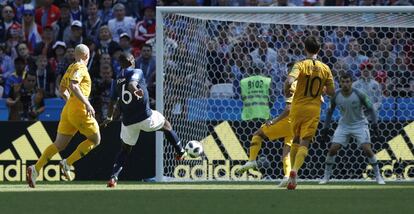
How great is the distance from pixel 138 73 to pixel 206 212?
597 cm

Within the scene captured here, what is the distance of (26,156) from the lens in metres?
19.5

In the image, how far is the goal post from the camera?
62.2 feet

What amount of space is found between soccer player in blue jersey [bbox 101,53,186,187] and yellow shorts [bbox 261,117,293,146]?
1.62 m

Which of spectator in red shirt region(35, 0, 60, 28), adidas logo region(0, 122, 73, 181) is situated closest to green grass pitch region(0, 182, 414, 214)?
adidas logo region(0, 122, 73, 181)

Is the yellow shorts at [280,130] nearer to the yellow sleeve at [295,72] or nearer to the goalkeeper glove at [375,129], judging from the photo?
the goalkeeper glove at [375,129]

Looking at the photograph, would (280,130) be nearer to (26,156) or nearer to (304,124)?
(304,124)

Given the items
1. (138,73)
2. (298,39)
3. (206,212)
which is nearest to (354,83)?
(298,39)

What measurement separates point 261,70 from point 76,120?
4.21 m

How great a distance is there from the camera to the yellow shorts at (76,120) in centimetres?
1647

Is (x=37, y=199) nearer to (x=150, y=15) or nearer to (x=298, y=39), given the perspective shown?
(x=298, y=39)

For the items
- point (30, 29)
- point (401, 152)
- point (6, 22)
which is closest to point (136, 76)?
point (401, 152)

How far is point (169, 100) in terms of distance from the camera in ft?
63.3

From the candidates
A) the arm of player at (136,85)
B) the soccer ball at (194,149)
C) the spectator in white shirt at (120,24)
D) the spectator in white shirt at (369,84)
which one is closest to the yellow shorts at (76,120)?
the arm of player at (136,85)

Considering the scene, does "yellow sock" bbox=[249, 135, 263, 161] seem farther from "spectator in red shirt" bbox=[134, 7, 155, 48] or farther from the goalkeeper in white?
"spectator in red shirt" bbox=[134, 7, 155, 48]
